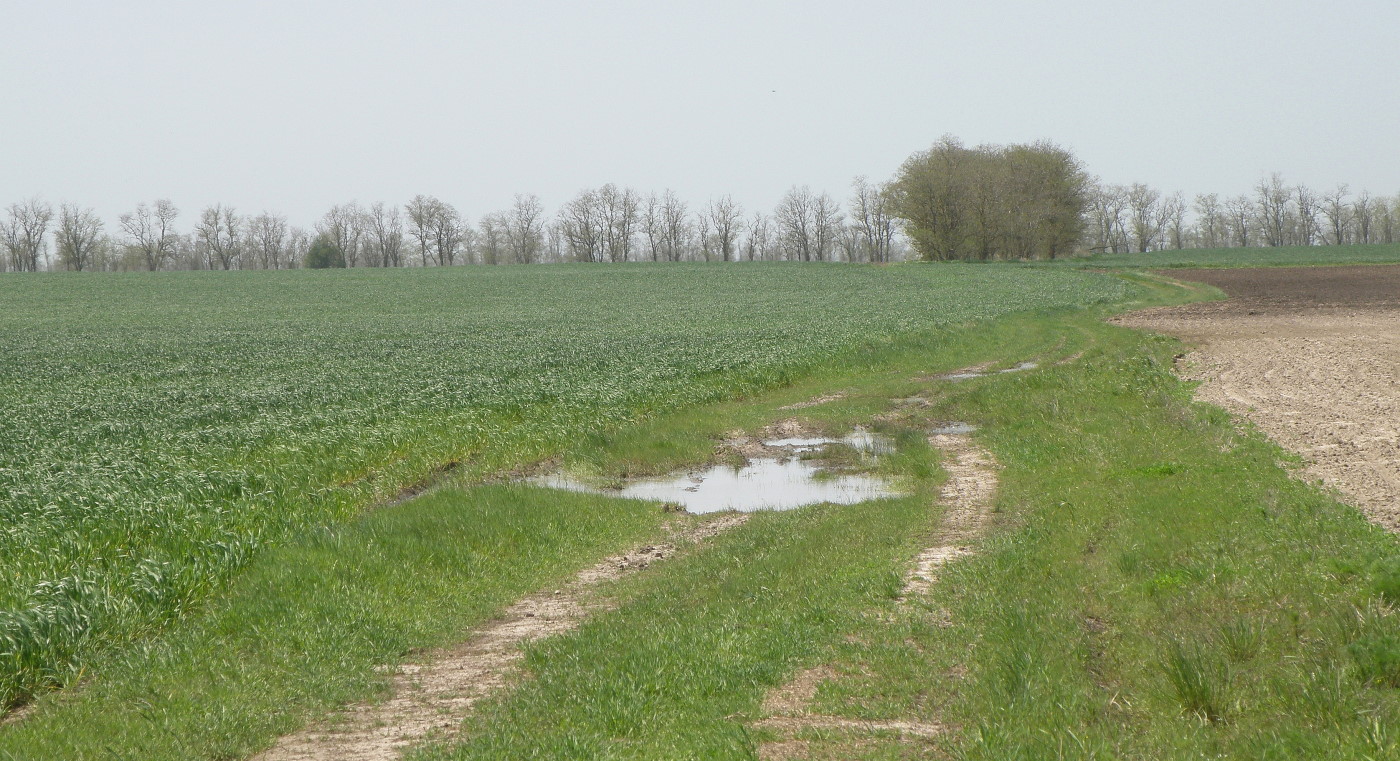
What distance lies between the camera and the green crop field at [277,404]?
8953 mm

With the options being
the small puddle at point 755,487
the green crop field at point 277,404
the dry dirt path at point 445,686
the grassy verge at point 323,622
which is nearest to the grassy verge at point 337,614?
the grassy verge at point 323,622

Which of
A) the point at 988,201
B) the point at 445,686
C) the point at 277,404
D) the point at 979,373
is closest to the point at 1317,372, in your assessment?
the point at 979,373

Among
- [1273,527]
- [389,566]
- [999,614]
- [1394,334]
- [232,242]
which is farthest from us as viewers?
[232,242]

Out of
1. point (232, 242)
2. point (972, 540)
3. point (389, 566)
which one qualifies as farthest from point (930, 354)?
point (232, 242)

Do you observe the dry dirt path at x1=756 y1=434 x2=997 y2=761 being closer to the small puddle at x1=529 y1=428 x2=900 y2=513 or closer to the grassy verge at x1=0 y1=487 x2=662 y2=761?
the small puddle at x1=529 y1=428 x2=900 y2=513

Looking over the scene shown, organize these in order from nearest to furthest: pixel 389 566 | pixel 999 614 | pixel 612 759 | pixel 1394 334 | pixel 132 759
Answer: pixel 612 759 < pixel 132 759 < pixel 999 614 < pixel 389 566 < pixel 1394 334

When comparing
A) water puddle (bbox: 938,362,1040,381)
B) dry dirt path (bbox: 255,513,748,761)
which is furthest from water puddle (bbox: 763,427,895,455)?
dry dirt path (bbox: 255,513,748,761)

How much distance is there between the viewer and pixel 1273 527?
28.3 ft

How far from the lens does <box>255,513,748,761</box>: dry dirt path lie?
626cm

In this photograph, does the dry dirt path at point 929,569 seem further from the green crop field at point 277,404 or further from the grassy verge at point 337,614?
the green crop field at point 277,404

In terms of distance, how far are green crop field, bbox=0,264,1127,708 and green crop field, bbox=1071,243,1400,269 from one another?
34001 millimetres

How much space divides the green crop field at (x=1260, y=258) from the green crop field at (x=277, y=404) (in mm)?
34001

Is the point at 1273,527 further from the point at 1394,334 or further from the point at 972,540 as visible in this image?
the point at 1394,334

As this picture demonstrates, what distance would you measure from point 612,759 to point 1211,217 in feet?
569
